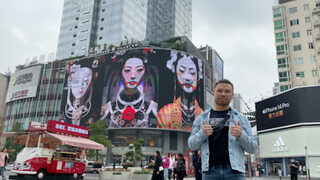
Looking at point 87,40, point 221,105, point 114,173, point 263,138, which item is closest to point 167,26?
point 87,40

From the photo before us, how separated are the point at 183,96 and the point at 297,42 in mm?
19484

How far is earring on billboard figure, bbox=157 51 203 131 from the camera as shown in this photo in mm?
45531

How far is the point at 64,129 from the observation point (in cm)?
1477

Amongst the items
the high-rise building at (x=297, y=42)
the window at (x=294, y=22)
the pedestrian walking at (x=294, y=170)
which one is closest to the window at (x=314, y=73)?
the high-rise building at (x=297, y=42)

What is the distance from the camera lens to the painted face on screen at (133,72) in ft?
153

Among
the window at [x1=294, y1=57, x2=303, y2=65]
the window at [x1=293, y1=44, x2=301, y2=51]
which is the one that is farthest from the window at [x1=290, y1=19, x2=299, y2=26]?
the window at [x1=294, y1=57, x2=303, y2=65]

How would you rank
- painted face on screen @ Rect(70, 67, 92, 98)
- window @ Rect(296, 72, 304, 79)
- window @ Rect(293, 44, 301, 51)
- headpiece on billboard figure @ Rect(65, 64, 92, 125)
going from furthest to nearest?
painted face on screen @ Rect(70, 67, 92, 98) → headpiece on billboard figure @ Rect(65, 64, 92, 125) → window @ Rect(293, 44, 301, 51) → window @ Rect(296, 72, 304, 79)

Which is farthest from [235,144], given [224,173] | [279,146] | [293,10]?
Result: [293,10]

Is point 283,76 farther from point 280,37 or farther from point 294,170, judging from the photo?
point 294,170

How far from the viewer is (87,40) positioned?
7094 centimetres

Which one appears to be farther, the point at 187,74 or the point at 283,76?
the point at 187,74

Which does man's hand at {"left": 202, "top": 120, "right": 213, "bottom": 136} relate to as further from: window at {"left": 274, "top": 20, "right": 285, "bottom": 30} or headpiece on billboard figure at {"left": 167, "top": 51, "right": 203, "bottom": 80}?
headpiece on billboard figure at {"left": 167, "top": 51, "right": 203, "bottom": 80}

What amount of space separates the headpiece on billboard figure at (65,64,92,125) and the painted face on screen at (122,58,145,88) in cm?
799

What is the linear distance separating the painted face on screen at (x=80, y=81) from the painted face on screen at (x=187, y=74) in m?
17.2
